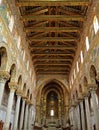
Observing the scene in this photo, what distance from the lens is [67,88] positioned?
Result: 31.4 m

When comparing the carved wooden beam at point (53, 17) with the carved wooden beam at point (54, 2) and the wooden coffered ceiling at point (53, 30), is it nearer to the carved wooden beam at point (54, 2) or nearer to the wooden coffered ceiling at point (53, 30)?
the wooden coffered ceiling at point (53, 30)

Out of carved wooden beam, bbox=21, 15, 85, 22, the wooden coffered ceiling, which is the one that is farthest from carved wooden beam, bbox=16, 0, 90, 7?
carved wooden beam, bbox=21, 15, 85, 22

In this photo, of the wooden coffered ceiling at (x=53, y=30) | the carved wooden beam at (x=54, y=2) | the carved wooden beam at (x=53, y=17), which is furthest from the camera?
the carved wooden beam at (x=53, y=17)

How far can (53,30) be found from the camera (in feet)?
62.1

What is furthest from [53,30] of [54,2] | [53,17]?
[54,2]

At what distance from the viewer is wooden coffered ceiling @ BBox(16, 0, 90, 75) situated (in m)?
16.4

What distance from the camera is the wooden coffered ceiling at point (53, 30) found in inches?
644

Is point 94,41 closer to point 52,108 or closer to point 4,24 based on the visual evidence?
point 4,24

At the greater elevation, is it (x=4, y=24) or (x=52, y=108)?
(x=4, y=24)

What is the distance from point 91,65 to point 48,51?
1192 cm

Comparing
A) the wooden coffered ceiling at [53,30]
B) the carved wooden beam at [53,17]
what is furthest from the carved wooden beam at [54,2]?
the carved wooden beam at [53,17]

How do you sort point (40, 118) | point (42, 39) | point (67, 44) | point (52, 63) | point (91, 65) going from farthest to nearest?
point (40, 118), point (52, 63), point (67, 44), point (42, 39), point (91, 65)

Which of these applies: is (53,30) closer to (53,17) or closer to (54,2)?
(53,17)

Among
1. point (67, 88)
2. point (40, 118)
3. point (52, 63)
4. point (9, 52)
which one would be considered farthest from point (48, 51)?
point (40, 118)
